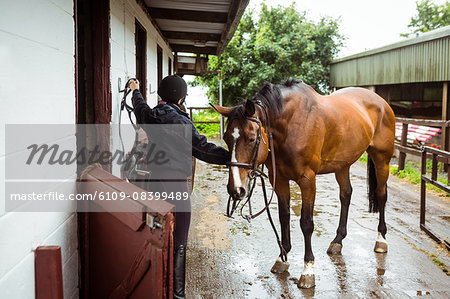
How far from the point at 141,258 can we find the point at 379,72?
12089mm

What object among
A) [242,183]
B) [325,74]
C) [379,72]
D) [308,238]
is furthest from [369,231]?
[325,74]

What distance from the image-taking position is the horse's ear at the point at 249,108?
293 cm

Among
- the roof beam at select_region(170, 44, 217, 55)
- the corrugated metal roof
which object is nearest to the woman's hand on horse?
the roof beam at select_region(170, 44, 217, 55)

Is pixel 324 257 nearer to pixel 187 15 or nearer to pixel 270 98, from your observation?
pixel 270 98

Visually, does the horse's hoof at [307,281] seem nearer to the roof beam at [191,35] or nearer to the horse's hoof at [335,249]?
the horse's hoof at [335,249]

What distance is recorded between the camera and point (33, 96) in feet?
5.78

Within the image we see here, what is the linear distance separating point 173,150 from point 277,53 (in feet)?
48.3

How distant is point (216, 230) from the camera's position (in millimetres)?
4758

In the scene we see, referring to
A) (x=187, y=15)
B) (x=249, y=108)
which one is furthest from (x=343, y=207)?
(x=187, y=15)

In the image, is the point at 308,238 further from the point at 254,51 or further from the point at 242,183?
the point at 254,51

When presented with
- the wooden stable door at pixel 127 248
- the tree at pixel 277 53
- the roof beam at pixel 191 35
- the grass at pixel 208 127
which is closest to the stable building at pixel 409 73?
the tree at pixel 277 53

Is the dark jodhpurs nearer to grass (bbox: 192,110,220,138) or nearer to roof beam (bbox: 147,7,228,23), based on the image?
roof beam (bbox: 147,7,228,23)

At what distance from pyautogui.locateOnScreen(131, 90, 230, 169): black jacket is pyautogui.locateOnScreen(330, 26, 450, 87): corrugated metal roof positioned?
27.7ft

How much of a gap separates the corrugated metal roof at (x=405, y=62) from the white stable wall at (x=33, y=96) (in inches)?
371
